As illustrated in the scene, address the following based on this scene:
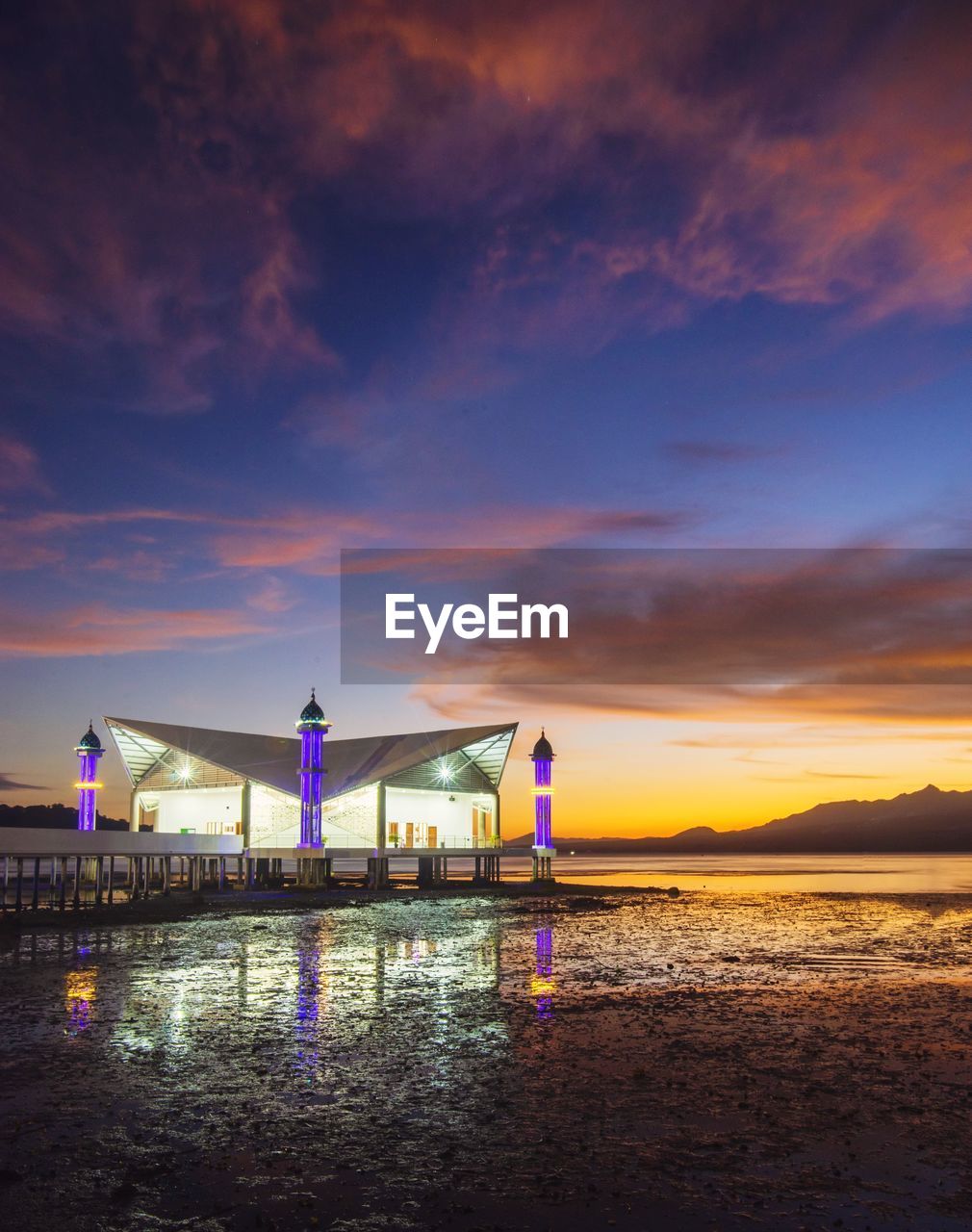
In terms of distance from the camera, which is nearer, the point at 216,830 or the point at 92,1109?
the point at 92,1109

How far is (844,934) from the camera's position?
102 ft

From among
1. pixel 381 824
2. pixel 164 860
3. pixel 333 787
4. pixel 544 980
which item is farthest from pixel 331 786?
pixel 544 980

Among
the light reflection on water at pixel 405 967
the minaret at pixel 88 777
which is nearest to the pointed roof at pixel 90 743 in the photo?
the minaret at pixel 88 777

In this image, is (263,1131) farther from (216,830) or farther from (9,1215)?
(216,830)

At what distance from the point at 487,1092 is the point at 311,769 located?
4428 centimetres

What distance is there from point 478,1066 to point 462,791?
5540 cm

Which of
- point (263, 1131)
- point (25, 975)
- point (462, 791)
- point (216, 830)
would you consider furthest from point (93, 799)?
point (263, 1131)

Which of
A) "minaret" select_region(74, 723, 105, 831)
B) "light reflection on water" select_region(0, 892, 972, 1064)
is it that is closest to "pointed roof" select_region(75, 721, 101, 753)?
"minaret" select_region(74, 723, 105, 831)

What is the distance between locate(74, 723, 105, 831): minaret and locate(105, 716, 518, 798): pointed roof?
13.1 feet

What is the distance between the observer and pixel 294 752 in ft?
223

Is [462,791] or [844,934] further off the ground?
[462,791]

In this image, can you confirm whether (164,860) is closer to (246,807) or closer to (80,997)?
(246,807)

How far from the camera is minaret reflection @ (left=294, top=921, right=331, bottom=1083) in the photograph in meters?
12.7

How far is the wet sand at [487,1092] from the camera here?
25.2 feet
